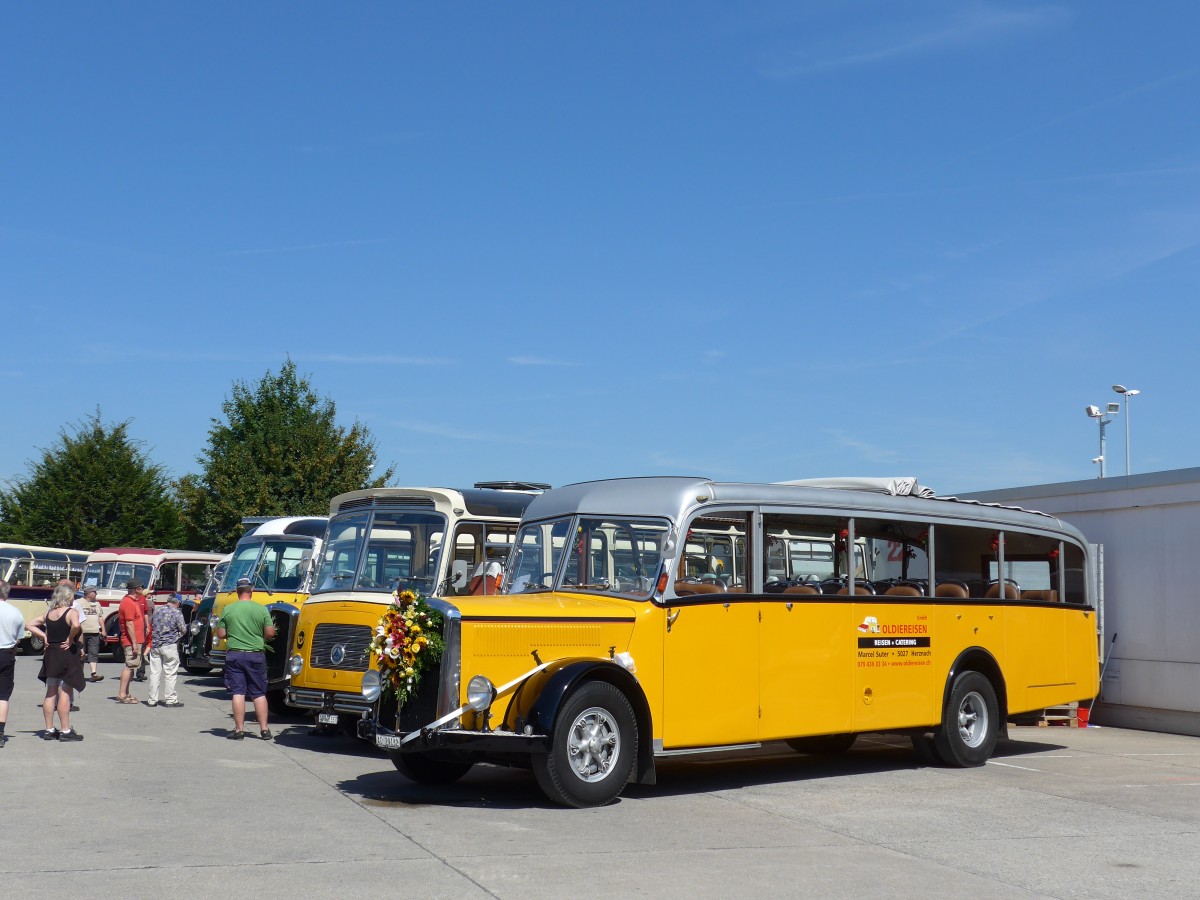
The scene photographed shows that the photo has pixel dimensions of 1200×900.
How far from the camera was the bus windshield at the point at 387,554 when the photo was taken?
14227 mm

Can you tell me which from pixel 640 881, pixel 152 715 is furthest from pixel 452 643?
pixel 152 715

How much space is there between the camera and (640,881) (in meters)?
7.37

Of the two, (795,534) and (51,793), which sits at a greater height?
(795,534)

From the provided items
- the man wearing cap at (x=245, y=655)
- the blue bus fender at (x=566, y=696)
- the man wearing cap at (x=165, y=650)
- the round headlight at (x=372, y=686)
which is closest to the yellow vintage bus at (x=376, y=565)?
the man wearing cap at (x=245, y=655)

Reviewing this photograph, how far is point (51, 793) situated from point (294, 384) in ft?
133

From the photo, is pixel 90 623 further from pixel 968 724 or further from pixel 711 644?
pixel 711 644

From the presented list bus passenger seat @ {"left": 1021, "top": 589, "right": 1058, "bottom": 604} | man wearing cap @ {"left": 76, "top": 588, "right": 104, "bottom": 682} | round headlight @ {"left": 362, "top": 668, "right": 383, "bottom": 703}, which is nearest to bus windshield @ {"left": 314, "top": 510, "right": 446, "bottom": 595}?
round headlight @ {"left": 362, "top": 668, "right": 383, "bottom": 703}

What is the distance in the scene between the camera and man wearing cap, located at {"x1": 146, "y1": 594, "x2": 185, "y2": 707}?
18047 mm

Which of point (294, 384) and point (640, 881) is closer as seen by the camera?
point (640, 881)

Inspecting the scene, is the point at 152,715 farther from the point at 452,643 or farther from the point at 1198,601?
the point at 1198,601

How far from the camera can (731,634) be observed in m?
11.1

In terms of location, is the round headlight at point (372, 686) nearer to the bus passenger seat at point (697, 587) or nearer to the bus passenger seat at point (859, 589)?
the bus passenger seat at point (697, 587)

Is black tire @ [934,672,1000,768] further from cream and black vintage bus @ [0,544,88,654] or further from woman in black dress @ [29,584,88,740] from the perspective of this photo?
cream and black vintage bus @ [0,544,88,654]

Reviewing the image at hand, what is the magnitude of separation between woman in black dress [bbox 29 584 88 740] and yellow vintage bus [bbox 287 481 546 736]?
2.34 metres
